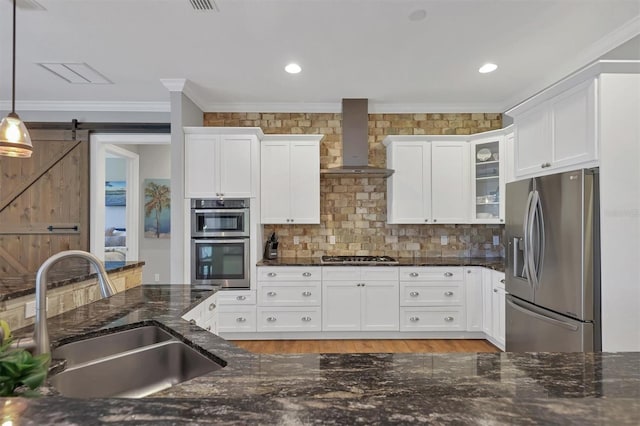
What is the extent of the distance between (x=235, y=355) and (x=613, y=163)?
7.94ft

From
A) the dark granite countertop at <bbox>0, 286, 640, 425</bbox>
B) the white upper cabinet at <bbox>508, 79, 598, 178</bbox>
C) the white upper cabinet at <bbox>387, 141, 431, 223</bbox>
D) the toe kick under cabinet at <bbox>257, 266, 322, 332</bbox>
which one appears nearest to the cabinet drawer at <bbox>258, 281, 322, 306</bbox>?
the toe kick under cabinet at <bbox>257, 266, 322, 332</bbox>

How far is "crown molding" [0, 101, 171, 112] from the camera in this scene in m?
4.06

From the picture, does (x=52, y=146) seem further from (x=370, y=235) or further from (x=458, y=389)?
(x=458, y=389)

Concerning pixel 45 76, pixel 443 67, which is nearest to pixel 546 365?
pixel 443 67

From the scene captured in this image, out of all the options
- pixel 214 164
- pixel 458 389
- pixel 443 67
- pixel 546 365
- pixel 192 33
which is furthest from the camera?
pixel 214 164

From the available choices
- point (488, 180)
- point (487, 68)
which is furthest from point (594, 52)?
point (488, 180)

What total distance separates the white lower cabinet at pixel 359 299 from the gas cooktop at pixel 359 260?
0.21 feet

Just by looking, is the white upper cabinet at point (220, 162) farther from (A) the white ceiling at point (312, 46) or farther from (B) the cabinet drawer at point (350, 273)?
(B) the cabinet drawer at point (350, 273)

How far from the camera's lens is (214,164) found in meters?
3.66

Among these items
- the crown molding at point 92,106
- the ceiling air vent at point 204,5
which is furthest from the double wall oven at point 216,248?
the ceiling air vent at point 204,5

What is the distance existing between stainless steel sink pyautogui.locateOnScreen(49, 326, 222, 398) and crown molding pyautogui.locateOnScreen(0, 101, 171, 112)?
3515 millimetres

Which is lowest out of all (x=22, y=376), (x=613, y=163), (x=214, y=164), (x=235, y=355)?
(x=235, y=355)

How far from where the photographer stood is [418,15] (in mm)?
2350

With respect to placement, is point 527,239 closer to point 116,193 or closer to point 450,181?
point 450,181
